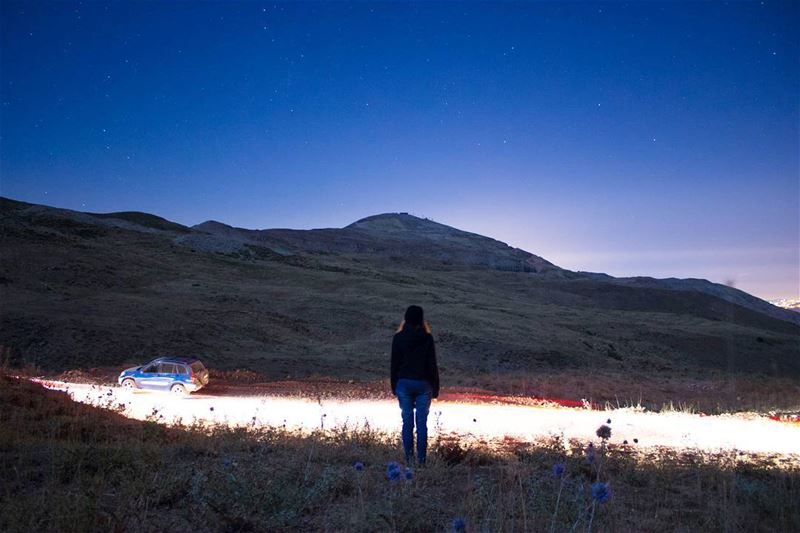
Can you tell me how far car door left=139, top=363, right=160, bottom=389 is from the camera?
1806 cm

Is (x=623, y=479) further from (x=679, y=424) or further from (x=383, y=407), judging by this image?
(x=383, y=407)

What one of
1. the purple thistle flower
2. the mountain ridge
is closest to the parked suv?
the purple thistle flower

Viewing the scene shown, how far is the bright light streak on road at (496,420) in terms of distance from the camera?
Answer: 392 inches

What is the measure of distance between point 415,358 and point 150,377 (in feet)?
44.8

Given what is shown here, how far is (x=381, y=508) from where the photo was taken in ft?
14.3

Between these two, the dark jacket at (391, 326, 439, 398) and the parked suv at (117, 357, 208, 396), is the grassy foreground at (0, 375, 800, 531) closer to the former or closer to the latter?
the dark jacket at (391, 326, 439, 398)

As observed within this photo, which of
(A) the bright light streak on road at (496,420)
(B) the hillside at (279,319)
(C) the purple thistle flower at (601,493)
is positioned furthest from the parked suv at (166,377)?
(C) the purple thistle flower at (601,493)

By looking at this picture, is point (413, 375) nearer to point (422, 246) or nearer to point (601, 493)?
point (601, 493)

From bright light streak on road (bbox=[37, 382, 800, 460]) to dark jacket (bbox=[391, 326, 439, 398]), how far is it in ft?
4.73

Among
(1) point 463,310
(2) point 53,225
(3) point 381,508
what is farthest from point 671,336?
(2) point 53,225

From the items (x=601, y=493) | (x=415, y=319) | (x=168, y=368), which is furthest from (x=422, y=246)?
(x=601, y=493)

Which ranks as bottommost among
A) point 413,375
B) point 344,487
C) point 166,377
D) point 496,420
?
point 496,420

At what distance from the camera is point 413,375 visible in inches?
287

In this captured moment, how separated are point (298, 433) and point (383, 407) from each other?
19.3 ft
